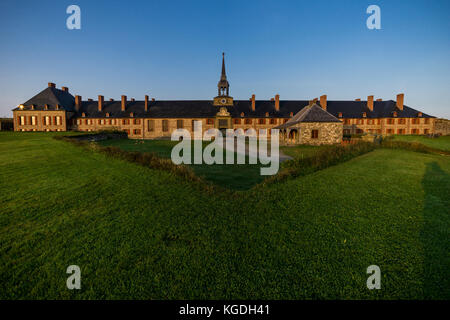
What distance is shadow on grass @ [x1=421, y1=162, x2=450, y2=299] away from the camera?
308 centimetres

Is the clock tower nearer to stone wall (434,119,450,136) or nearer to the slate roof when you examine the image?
the slate roof

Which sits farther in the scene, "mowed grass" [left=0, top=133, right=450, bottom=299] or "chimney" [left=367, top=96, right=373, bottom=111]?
"chimney" [left=367, top=96, right=373, bottom=111]

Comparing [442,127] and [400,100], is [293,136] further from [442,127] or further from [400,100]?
[442,127]

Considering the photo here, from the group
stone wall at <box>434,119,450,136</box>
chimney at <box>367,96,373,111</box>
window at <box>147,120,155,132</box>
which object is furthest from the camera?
chimney at <box>367,96,373,111</box>

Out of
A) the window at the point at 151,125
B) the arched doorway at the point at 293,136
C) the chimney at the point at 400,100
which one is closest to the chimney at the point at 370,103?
the chimney at the point at 400,100

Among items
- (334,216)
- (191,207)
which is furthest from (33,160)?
(334,216)

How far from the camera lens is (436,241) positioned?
425 centimetres

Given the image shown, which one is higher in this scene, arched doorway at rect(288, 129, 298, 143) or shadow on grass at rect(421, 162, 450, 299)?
arched doorway at rect(288, 129, 298, 143)

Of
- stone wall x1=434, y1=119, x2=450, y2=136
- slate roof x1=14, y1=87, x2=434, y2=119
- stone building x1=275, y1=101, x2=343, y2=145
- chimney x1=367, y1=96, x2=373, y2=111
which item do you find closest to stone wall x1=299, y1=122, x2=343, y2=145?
stone building x1=275, y1=101, x2=343, y2=145

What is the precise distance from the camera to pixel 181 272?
3408 millimetres

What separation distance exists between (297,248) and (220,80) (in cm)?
4389

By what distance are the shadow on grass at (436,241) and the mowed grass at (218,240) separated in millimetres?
20

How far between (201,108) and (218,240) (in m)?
42.8
